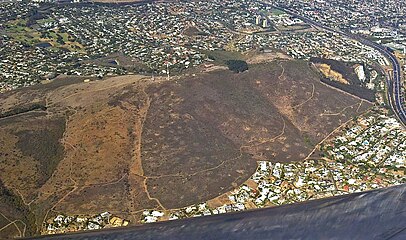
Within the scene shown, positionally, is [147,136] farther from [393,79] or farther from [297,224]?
[393,79]

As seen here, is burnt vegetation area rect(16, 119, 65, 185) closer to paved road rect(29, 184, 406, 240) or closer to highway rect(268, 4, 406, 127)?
paved road rect(29, 184, 406, 240)

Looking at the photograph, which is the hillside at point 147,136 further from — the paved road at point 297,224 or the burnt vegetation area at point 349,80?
the paved road at point 297,224

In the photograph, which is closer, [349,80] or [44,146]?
[44,146]

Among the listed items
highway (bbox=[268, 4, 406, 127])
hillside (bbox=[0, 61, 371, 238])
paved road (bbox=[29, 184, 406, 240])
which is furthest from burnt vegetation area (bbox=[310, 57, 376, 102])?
paved road (bbox=[29, 184, 406, 240])

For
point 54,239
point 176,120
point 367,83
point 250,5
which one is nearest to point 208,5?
point 250,5

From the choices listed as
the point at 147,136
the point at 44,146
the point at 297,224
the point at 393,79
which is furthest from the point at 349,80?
the point at 44,146
